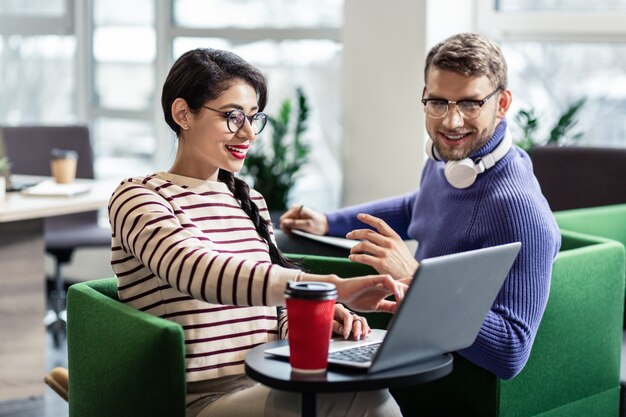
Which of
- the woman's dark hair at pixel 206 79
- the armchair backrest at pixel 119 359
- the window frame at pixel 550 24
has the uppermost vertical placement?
the window frame at pixel 550 24

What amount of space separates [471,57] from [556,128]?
1.86m

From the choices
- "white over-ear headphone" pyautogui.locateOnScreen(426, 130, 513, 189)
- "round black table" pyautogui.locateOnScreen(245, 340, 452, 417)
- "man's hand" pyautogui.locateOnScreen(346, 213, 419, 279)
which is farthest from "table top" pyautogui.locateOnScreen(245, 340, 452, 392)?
"white over-ear headphone" pyautogui.locateOnScreen(426, 130, 513, 189)

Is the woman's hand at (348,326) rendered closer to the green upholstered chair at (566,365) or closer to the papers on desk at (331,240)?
the green upholstered chair at (566,365)

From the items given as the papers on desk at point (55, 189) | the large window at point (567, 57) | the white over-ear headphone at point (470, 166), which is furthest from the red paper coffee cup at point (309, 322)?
the large window at point (567, 57)

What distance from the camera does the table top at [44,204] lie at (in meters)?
3.74

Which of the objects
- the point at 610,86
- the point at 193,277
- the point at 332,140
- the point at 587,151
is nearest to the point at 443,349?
the point at 193,277

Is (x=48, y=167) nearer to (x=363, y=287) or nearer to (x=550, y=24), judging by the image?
(x=550, y=24)

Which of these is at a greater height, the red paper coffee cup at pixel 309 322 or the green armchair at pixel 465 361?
the red paper coffee cup at pixel 309 322

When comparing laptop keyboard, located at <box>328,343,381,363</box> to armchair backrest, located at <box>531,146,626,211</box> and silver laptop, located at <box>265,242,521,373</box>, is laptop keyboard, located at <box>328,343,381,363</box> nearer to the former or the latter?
silver laptop, located at <box>265,242,521,373</box>

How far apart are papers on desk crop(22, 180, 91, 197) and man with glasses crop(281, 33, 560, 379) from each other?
67.3 inches

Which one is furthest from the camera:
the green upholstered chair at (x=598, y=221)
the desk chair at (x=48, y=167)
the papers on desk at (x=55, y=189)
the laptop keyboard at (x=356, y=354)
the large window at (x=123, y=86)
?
the large window at (x=123, y=86)

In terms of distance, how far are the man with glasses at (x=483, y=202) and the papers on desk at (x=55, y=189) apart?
1.71 metres

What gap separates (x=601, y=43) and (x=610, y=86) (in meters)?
0.19

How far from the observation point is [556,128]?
4.40 meters
